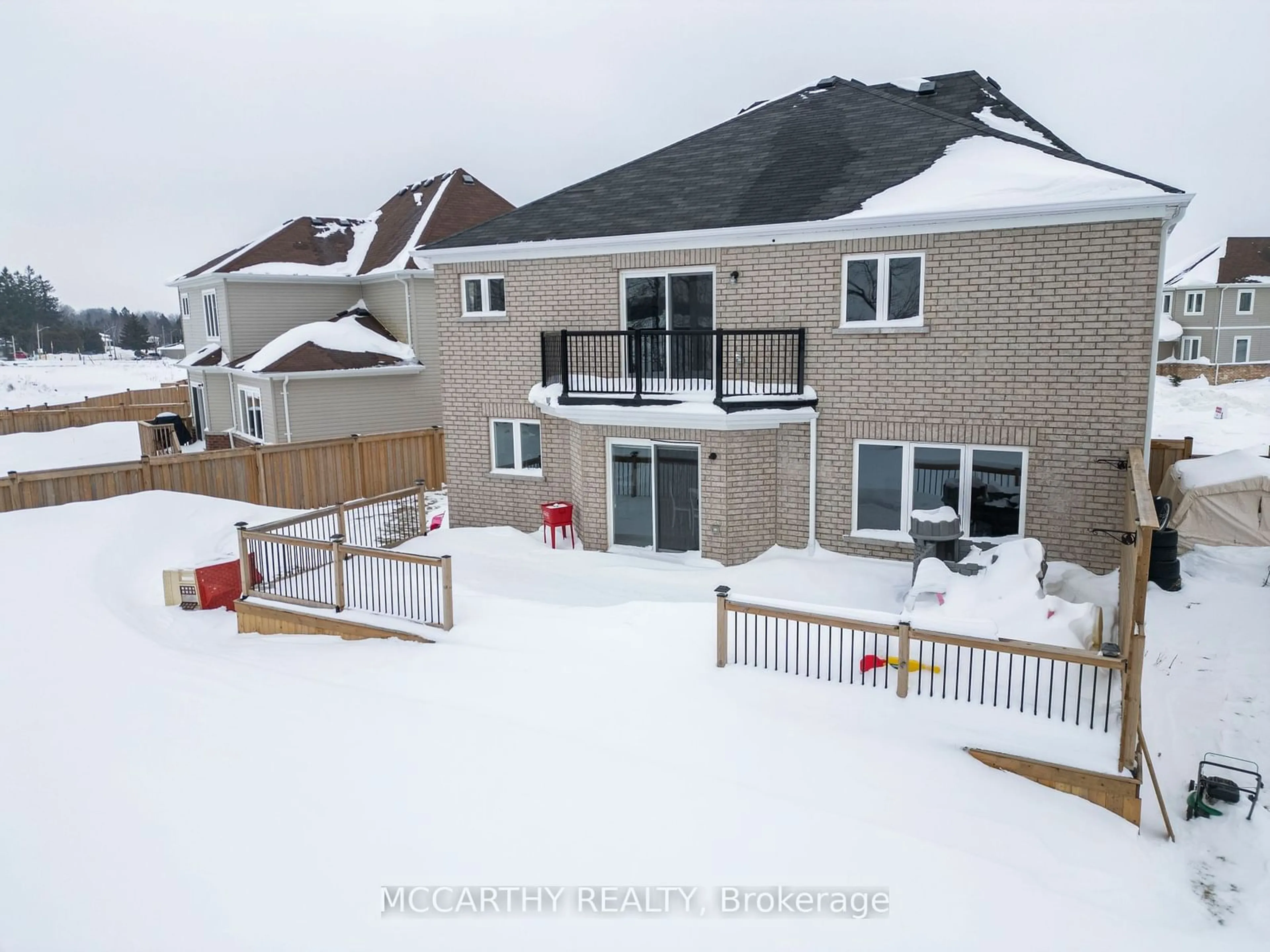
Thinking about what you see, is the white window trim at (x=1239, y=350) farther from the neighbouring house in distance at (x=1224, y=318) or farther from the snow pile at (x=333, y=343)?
the snow pile at (x=333, y=343)

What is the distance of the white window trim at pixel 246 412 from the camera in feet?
72.2

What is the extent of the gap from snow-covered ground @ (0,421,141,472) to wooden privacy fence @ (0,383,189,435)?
1.10 feet

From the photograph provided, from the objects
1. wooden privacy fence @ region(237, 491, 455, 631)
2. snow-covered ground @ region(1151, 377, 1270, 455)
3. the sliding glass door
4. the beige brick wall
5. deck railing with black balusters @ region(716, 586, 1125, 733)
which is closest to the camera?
deck railing with black balusters @ region(716, 586, 1125, 733)

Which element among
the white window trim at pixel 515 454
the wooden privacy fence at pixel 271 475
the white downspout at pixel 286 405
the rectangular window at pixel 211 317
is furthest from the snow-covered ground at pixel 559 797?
A: the rectangular window at pixel 211 317

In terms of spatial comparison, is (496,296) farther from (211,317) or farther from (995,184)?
(211,317)

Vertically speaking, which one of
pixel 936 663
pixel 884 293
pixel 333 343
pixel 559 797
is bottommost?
pixel 559 797

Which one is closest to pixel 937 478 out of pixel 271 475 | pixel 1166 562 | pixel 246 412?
pixel 1166 562

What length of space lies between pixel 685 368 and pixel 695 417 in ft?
4.80

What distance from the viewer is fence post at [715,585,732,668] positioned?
26.0 ft

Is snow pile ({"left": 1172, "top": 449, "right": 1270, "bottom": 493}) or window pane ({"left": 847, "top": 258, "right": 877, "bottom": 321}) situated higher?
window pane ({"left": 847, "top": 258, "right": 877, "bottom": 321})

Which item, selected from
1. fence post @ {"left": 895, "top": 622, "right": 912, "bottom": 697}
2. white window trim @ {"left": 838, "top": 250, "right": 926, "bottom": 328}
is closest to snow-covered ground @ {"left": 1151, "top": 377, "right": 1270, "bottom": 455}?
white window trim @ {"left": 838, "top": 250, "right": 926, "bottom": 328}

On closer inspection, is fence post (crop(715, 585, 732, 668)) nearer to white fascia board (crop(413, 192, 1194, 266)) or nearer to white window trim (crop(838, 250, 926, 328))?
white window trim (crop(838, 250, 926, 328))

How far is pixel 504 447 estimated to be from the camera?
15.2 meters

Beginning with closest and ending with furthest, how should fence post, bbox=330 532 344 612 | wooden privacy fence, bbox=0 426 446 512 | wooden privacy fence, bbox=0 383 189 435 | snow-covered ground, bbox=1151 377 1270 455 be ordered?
fence post, bbox=330 532 344 612 < wooden privacy fence, bbox=0 426 446 512 < snow-covered ground, bbox=1151 377 1270 455 < wooden privacy fence, bbox=0 383 189 435
